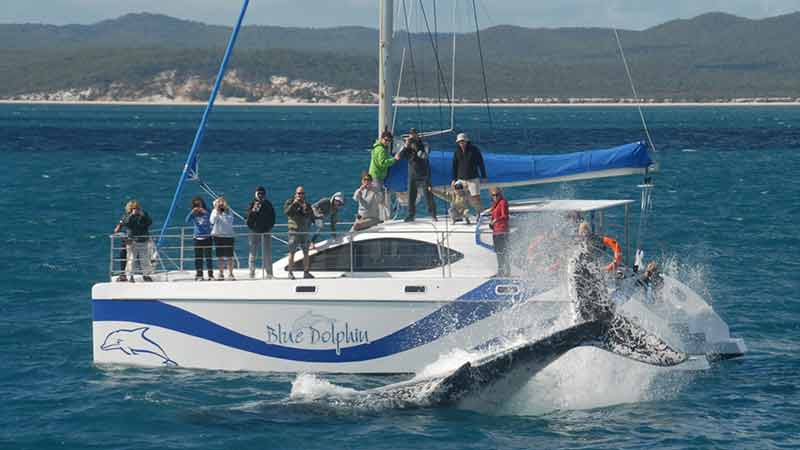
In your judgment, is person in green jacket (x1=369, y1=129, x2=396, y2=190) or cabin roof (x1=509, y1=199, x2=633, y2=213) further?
person in green jacket (x1=369, y1=129, x2=396, y2=190)

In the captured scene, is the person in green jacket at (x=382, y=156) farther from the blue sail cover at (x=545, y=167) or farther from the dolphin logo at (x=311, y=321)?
the dolphin logo at (x=311, y=321)

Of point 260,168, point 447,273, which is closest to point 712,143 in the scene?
point 260,168

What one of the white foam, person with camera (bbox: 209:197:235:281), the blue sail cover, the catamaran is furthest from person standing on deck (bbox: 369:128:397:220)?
the white foam

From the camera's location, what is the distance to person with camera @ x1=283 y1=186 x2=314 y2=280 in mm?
21109

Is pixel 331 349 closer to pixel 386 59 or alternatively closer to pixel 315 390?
pixel 315 390

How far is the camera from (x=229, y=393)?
20.1m

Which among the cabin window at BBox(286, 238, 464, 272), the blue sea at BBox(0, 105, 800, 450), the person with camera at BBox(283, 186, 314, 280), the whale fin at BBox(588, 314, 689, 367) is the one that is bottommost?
the blue sea at BBox(0, 105, 800, 450)

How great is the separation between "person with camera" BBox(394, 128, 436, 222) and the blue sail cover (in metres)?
0.18

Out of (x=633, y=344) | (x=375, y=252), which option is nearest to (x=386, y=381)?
(x=375, y=252)

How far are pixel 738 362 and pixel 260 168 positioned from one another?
53.5m

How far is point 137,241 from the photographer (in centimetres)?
2206

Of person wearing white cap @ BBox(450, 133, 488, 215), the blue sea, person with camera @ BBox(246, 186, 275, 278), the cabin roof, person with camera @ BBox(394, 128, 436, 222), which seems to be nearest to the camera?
the blue sea

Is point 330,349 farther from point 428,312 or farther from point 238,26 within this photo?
point 238,26

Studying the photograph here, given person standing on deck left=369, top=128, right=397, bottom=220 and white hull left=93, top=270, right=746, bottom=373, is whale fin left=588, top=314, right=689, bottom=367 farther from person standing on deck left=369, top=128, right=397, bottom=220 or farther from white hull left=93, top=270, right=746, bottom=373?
person standing on deck left=369, top=128, right=397, bottom=220
